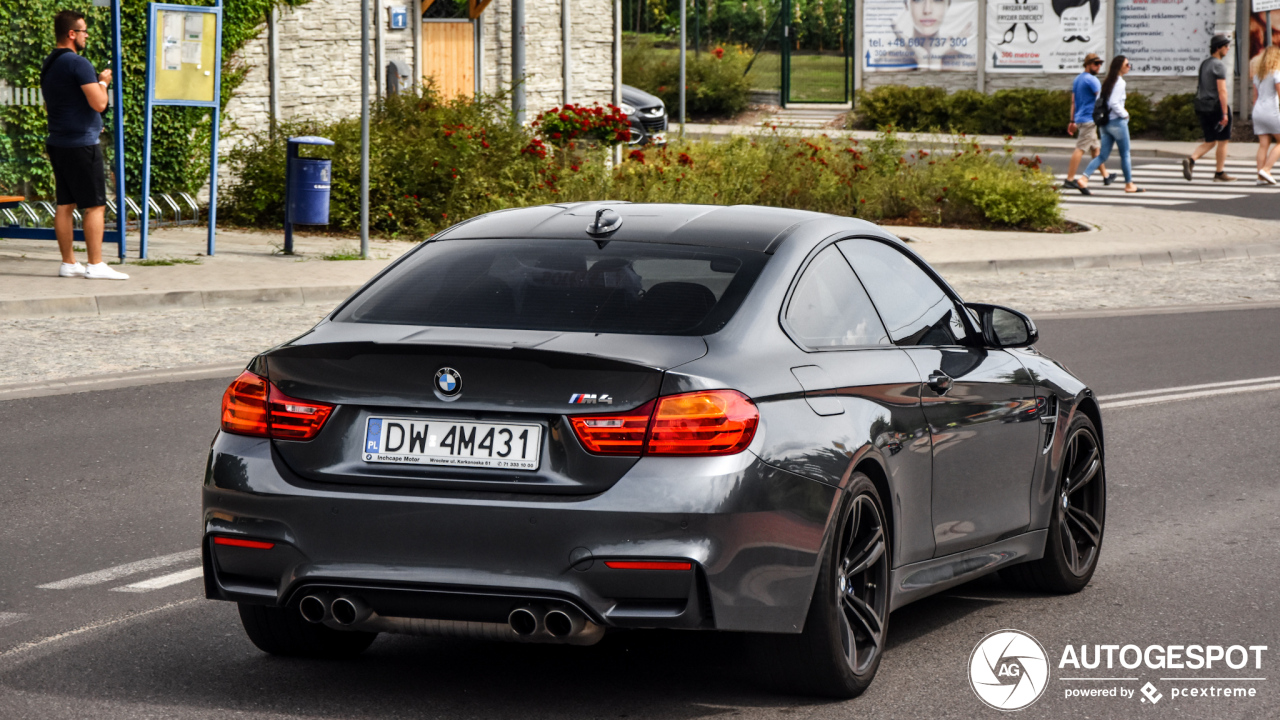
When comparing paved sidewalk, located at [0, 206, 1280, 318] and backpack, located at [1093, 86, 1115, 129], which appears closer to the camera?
paved sidewalk, located at [0, 206, 1280, 318]

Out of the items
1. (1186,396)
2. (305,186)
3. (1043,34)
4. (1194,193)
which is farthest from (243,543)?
(1043,34)

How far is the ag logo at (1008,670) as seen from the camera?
4.91 meters

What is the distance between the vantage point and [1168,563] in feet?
21.6

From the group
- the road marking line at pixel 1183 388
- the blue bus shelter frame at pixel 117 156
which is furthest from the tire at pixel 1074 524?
the blue bus shelter frame at pixel 117 156

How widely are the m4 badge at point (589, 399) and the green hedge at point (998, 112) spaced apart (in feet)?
115

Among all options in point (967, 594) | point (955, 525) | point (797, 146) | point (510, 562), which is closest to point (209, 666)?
point (510, 562)

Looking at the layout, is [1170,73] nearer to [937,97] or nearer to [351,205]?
[937,97]

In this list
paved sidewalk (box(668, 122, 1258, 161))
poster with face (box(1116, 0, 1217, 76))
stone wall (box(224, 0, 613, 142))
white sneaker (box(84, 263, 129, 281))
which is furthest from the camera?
poster with face (box(1116, 0, 1217, 76))

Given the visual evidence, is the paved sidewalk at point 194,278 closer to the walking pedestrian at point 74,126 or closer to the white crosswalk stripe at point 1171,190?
the walking pedestrian at point 74,126

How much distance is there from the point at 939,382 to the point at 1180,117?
112ft

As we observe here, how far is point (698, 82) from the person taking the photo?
151 feet

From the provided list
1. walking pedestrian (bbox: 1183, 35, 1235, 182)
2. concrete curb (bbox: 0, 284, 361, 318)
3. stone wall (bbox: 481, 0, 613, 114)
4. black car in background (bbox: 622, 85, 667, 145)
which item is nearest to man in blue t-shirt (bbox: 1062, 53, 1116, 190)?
walking pedestrian (bbox: 1183, 35, 1235, 182)

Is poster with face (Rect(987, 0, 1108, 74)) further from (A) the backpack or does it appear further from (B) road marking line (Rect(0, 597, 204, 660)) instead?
(B) road marking line (Rect(0, 597, 204, 660))

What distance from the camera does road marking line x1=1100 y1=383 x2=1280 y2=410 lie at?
10375 mm
